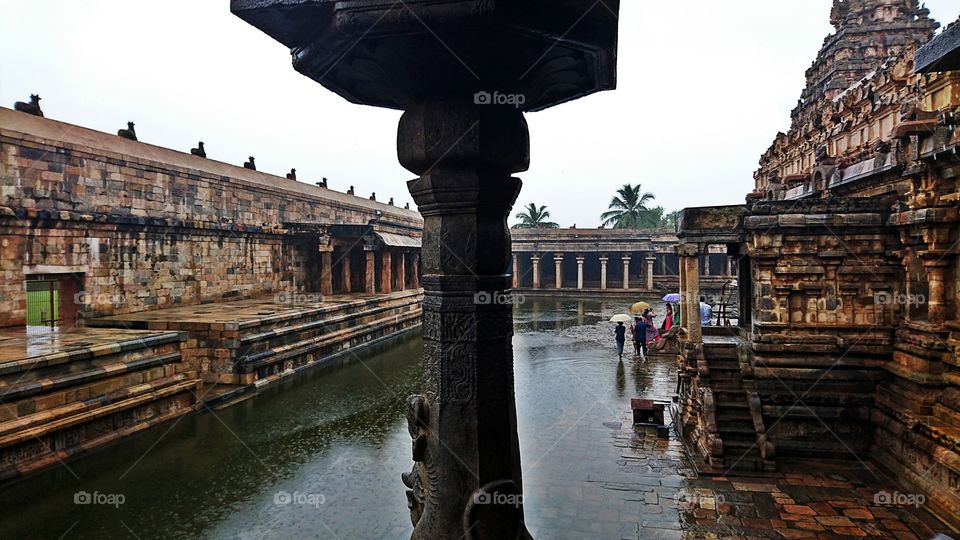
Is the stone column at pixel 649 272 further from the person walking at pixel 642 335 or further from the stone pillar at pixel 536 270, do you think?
the person walking at pixel 642 335

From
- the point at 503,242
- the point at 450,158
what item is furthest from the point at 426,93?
the point at 503,242

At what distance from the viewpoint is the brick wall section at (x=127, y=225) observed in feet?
35.4

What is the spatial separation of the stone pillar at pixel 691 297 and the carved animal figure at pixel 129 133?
15.4m

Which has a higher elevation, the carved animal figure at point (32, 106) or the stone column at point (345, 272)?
the carved animal figure at point (32, 106)

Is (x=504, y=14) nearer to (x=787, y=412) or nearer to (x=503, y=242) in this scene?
(x=503, y=242)

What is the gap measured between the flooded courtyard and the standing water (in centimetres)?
2

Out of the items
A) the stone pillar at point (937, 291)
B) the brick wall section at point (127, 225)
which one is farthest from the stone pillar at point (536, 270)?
the stone pillar at point (937, 291)

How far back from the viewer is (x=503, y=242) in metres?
2.68

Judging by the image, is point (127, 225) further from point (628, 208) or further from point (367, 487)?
point (628, 208)

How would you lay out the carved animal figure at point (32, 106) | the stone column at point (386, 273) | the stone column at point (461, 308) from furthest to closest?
the stone column at point (386, 273) < the carved animal figure at point (32, 106) < the stone column at point (461, 308)

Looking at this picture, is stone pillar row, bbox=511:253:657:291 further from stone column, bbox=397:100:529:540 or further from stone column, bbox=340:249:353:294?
stone column, bbox=397:100:529:540

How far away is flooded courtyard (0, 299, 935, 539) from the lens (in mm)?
5355

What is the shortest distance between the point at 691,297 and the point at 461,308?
6.81m

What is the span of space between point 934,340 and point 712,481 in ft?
10.5
